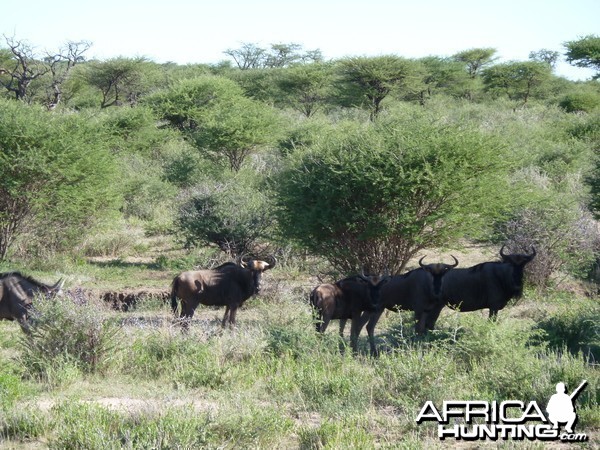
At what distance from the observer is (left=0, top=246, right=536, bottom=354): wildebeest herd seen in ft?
32.8

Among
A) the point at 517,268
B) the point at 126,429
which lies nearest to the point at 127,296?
the point at 517,268

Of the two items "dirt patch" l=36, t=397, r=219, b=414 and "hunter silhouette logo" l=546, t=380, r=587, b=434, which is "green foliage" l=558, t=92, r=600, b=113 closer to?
"hunter silhouette logo" l=546, t=380, r=587, b=434

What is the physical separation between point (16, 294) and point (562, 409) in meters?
6.50

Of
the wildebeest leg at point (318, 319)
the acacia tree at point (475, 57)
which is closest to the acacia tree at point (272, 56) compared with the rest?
the acacia tree at point (475, 57)

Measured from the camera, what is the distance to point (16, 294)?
988 centimetres

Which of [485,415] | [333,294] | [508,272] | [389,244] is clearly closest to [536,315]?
[508,272]

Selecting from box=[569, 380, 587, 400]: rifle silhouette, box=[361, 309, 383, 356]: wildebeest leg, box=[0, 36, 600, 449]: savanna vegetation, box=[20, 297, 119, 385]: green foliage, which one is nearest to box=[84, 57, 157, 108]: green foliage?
box=[0, 36, 600, 449]: savanna vegetation

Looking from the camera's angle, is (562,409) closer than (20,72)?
Yes

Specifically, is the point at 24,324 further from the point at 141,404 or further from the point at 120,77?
the point at 120,77

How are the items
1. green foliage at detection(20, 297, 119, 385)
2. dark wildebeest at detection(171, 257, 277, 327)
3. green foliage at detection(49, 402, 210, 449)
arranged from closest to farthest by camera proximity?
green foliage at detection(49, 402, 210, 449), green foliage at detection(20, 297, 119, 385), dark wildebeest at detection(171, 257, 277, 327)

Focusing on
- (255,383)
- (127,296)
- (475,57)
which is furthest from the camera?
(475,57)

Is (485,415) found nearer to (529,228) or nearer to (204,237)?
(529,228)

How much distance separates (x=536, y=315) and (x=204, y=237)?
682 cm

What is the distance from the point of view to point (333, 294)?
33.3 feet
